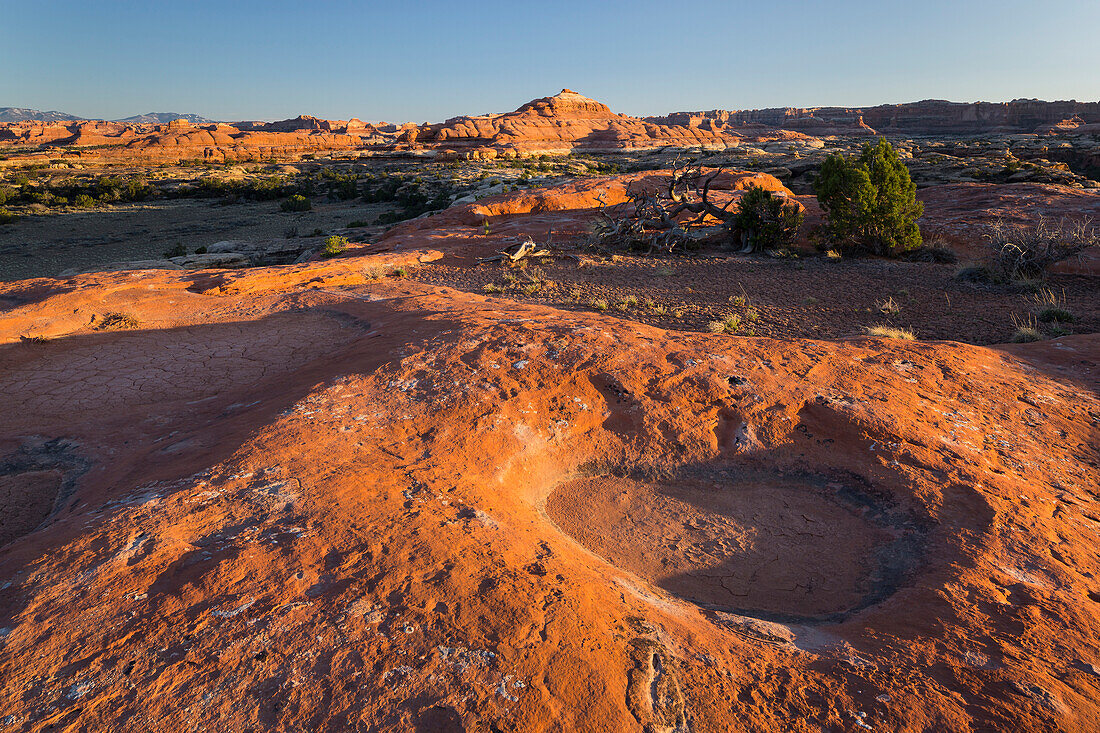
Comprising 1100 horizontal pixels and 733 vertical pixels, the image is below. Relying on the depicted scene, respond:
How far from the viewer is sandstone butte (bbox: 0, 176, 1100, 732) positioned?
2.03 m

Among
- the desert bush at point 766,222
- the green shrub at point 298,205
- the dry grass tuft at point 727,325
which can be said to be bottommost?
the dry grass tuft at point 727,325

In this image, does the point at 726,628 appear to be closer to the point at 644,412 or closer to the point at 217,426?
the point at 644,412

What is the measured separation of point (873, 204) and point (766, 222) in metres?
2.52

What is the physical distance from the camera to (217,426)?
4664mm

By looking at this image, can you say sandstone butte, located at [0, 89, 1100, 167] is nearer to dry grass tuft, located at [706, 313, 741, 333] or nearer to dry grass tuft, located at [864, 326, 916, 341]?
dry grass tuft, located at [706, 313, 741, 333]

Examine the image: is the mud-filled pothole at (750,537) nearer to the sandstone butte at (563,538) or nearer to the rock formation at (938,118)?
the sandstone butte at (563,538)

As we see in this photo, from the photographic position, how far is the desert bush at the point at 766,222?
48.3ft

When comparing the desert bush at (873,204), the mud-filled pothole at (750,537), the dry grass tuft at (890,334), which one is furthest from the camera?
the desert bush at (873,204)

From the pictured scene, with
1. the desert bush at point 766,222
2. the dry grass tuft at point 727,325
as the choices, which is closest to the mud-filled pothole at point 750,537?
the dry grass tuft at point 727,325

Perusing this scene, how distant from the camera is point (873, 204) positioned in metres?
13.3

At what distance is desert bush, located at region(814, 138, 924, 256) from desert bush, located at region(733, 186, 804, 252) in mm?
1033

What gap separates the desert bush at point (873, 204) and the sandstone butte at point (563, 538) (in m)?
8.03

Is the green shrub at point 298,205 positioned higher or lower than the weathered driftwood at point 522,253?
higher

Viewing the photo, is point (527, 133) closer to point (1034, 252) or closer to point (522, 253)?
point (522, 253)
